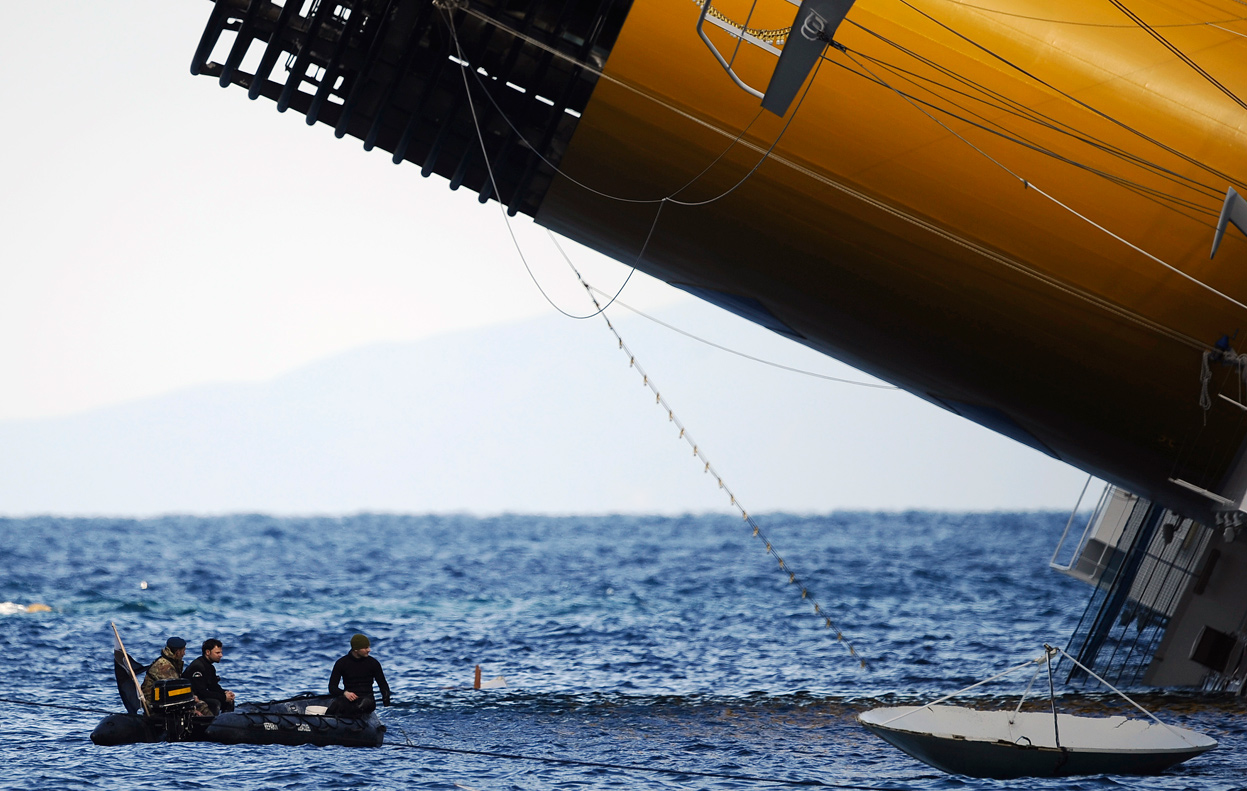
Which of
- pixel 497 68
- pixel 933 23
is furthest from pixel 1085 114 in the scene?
pixel 497 68

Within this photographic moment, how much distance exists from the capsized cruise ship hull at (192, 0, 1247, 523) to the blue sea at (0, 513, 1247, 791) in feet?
20.1

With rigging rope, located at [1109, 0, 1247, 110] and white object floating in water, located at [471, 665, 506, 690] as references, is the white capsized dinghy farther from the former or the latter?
white object floating in water, located at [471, 665, 506, 690]

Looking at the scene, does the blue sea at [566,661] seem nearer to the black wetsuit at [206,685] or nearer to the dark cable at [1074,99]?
the black wetsuit at [206,685]

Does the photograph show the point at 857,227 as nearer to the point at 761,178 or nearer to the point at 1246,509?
the point at 761,178

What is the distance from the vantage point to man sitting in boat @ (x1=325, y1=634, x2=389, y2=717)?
1614 centimetres

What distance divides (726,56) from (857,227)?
282 centimetres

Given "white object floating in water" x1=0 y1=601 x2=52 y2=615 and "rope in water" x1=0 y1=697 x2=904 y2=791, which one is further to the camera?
"white object floating in water" x1=0 y1=601 x2=52 y2=615

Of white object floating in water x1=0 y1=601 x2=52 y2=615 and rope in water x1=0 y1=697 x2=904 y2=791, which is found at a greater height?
rope in water x1=0 y1=697 x2=904 y2=791

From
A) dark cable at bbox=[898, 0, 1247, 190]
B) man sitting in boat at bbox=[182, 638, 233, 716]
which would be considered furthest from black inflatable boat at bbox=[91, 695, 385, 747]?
dark cable at bbox=[898, 0, 1247, 190]

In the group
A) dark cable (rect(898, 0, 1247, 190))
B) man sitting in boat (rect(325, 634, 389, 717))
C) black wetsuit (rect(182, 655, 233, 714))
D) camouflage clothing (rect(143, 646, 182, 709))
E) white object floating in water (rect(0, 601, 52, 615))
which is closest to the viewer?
dark cable (rect(898, 0, 1247, 190))

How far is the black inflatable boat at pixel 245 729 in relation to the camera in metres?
15.8

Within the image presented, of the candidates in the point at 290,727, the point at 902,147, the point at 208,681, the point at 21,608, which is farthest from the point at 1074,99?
the point at 21,608

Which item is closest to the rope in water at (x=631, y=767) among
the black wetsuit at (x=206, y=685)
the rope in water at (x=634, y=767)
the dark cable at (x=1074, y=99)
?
the rope in water at (x=634, y=767)

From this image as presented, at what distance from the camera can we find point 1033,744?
1505cm
